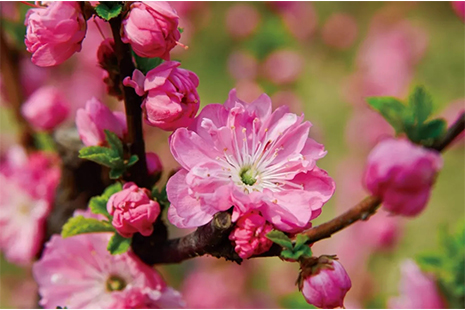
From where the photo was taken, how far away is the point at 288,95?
2645 millimetres

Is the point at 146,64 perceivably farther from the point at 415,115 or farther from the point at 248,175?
the point at 415,115

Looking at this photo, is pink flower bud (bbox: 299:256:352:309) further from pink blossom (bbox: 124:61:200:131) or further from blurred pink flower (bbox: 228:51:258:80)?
blurred pink flower (bbox: 228:51:258:80)

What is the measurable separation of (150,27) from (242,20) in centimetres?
239

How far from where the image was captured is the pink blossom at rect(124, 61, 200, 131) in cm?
71

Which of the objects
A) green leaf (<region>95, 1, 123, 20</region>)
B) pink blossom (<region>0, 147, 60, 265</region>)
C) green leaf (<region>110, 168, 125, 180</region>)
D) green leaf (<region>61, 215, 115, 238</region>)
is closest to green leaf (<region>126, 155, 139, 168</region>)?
green leaf (<region>110, 168, 125, 180</region>)

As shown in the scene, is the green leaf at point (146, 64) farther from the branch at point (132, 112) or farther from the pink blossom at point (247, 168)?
the pink blossom at point (247, 168)

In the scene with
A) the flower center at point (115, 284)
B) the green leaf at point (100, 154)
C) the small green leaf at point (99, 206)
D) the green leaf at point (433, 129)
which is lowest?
the flower center at point (115, 284)

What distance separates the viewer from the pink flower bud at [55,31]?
688 millimetres

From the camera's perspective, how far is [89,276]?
104 cm

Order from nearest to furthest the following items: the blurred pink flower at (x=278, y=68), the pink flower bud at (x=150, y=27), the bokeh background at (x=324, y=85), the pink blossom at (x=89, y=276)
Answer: the pink flower bud at (x=150, y=27), the pink blossom at (x=89, y=276), the bokeh background at (x=324, y=85), the blurred pink flower at (x=278, y=68)

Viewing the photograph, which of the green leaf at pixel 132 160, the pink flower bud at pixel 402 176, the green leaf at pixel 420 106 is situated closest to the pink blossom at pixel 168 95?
the green leaf at pixel 132 160

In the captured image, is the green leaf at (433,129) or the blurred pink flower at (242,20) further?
the blurred pink flower at (242,20)

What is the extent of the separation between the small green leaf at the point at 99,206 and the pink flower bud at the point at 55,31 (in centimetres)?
29

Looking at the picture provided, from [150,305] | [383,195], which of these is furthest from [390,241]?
[150,305]
